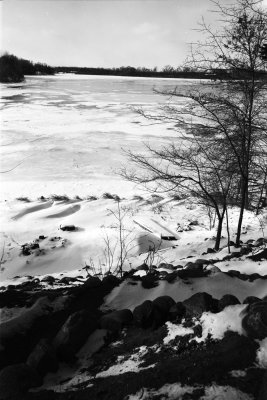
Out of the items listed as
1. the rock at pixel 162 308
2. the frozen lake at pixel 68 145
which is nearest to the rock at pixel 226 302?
the rock at pixel 162 308

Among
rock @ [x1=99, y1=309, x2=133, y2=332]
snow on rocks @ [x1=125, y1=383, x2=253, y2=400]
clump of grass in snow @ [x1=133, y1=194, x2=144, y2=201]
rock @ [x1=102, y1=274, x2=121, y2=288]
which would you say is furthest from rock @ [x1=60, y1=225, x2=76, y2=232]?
Answer: snow on rocks @ [x1=125, y1=383, x2=253, y2=400]

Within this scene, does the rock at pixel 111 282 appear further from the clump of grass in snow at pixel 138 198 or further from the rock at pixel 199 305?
the clump of grass in snow at pixel 138 198

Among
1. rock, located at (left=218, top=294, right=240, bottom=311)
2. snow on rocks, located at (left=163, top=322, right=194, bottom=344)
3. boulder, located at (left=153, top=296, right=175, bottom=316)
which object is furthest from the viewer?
boulder, located at (left=153, top=296, right=175, bottom=316)

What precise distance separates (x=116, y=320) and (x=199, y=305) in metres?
0.67

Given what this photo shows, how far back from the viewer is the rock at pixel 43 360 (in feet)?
7.32

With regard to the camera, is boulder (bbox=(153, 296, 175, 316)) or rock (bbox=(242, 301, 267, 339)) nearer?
rock (bbox=(242, 301, 267, 339))

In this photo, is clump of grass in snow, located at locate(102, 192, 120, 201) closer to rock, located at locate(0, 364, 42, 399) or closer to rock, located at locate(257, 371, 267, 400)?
rock, located at locate(0, 364, 42, 399)

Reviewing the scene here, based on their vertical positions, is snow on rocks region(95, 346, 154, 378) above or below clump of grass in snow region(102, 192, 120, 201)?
above

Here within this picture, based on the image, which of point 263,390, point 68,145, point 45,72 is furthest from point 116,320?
point 45,72

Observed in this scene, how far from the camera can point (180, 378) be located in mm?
1908

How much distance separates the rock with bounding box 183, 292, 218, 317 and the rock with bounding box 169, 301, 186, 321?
34mm

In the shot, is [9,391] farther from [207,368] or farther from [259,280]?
[259,280]

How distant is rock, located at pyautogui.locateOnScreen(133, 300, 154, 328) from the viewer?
2628mm

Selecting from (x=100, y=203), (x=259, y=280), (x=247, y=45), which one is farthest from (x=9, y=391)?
(x=100, y=203)
